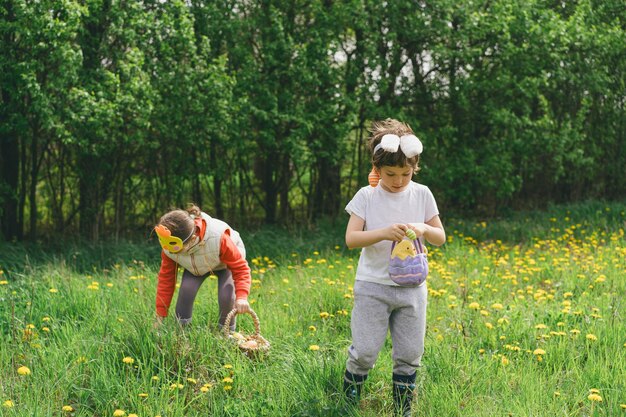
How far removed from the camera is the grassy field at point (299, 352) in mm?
3141

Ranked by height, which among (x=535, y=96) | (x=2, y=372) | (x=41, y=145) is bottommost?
(x=2, y=372)

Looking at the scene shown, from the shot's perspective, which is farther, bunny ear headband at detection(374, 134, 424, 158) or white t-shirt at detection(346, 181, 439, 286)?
white t-shirt at detection(346, 181, 439, 286)

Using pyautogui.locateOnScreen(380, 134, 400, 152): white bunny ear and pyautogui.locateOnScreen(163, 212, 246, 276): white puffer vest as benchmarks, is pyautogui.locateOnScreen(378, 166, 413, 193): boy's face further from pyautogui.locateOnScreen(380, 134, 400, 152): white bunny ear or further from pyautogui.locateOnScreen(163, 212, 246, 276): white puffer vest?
pyautogui.locateOnScreen(163, 212, 246, 276): white puffer vest

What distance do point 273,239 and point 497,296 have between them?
3797 millimetres

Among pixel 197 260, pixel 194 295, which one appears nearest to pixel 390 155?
pixel 197 260

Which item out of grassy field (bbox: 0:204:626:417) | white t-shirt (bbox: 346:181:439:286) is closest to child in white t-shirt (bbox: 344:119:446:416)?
white t-shirt (bbox: 346:181:439:286)

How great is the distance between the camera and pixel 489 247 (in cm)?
766

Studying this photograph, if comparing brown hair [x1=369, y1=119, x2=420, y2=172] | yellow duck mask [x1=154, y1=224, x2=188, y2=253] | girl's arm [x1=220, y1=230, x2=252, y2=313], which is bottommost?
girl's arm [x1=220, y1=230, x2=252, y2=313]

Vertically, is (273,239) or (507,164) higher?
(507,164)

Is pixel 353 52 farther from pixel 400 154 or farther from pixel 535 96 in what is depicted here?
pixel 400 154

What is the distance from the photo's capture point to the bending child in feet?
12.0

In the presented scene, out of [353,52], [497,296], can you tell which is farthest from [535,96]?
[497,296]

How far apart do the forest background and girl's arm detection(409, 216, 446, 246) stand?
4.72 metres

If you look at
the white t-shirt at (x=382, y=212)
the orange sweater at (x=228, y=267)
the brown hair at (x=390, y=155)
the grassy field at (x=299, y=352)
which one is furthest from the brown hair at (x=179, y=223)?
the brown hair at (x=390, y=155)
